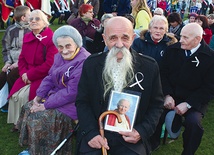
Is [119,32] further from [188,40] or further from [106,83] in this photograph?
[188,40]

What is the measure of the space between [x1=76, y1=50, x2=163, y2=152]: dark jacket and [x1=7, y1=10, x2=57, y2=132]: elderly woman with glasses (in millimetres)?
1436

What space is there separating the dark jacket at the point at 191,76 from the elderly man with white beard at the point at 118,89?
938 mm

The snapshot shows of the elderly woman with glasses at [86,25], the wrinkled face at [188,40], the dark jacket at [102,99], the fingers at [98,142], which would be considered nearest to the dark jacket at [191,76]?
the wrinkled face at [188,40]

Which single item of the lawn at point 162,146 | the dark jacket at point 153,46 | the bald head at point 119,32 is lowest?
the lawn at point 162,146

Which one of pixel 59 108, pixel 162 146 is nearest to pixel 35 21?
pixel 59 108

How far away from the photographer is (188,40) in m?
3.17

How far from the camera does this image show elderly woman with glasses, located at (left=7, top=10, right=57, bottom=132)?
368 centimetres

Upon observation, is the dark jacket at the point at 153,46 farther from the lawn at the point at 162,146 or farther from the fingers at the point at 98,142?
the fingers at the point at 98,142

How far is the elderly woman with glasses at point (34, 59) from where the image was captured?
368cm

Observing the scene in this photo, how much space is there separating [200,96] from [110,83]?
4.35ft

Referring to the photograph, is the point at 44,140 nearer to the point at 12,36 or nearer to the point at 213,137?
the point at 12,36

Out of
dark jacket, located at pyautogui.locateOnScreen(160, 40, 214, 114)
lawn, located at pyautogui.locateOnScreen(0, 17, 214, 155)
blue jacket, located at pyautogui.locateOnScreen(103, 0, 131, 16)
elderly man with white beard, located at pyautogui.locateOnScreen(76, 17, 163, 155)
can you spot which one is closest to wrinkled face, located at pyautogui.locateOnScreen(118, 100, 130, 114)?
elderly man with white beard, located at pyautogui.locateOnScreen(76, 17, 163, 155)

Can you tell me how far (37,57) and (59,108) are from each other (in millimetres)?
1103

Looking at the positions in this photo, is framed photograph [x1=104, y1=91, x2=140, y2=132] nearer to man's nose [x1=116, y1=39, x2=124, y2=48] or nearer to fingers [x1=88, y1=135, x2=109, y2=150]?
fingers [x1=88, y1=135, x2=109, y2=150]
